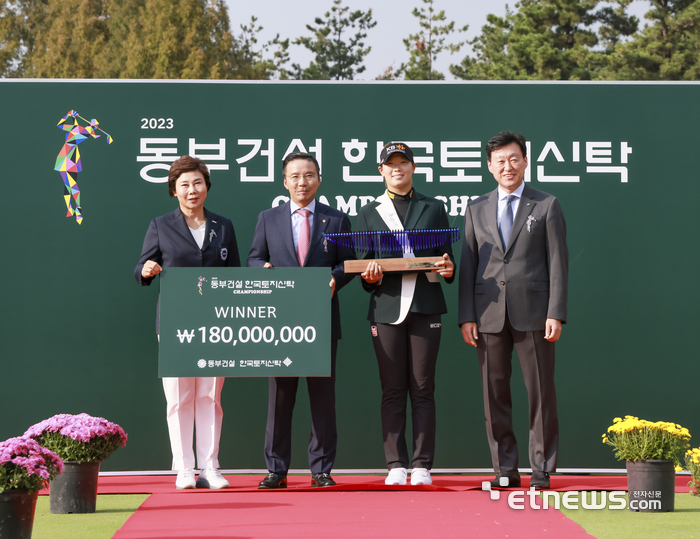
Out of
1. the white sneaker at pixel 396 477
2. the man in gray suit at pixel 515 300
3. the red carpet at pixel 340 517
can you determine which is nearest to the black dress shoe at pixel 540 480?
the man in gray suit at pixel 515 300

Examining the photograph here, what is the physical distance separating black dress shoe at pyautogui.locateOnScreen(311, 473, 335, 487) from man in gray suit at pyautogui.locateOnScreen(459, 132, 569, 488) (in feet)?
2.72

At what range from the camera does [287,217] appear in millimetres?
4055

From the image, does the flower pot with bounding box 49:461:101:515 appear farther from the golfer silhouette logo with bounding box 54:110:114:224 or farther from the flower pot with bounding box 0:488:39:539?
the golfer silhouette logo with bounding box 54:110:114:224

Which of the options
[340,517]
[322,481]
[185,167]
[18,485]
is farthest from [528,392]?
[18,485]

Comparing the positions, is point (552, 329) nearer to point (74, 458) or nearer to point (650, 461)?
point (650, 461)

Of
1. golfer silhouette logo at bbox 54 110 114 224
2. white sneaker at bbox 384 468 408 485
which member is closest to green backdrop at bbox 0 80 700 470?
golfer silhouette logo at bbox 54 110 114 224

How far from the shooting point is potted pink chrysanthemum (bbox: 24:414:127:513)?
3395 millimetres

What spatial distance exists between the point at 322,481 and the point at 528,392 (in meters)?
1.12

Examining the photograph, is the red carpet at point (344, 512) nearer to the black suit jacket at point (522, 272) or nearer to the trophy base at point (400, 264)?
the black suit jacket at point (522, 272)

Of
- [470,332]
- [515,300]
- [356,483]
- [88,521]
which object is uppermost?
[515,300]

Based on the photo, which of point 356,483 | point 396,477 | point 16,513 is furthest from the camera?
point 356,483

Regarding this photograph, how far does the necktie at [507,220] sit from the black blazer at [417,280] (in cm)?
29

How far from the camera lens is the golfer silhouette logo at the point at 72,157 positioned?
4.63 m

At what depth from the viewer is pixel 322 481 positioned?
3.93 m
